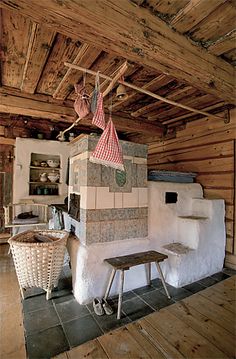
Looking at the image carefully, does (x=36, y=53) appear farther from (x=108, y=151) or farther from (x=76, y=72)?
(x=108, y=151)

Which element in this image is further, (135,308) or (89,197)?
(89,197)

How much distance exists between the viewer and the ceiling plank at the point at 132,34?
43.4 inches

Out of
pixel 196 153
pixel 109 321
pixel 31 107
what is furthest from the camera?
pixel 196 153

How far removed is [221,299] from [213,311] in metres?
0.25

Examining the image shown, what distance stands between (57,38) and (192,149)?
9.17 feet

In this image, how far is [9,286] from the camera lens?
2.41 meters

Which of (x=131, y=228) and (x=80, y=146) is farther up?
(x=80, y=146)

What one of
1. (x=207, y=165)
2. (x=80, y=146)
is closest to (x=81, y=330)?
(x=80, y=146)

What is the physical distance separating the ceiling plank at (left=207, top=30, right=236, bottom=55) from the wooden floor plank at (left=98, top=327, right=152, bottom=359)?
2.40 metres

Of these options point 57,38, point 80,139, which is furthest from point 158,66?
point 80,139

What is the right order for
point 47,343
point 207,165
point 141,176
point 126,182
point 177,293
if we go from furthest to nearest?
point 207,165 → point 141,176 → point 126,182 → point 177,293 → point 47,343

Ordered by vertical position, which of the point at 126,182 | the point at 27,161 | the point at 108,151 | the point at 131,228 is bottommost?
the point at 131,228

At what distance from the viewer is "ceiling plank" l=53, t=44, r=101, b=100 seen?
1809 mm

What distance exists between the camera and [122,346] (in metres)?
1.36
